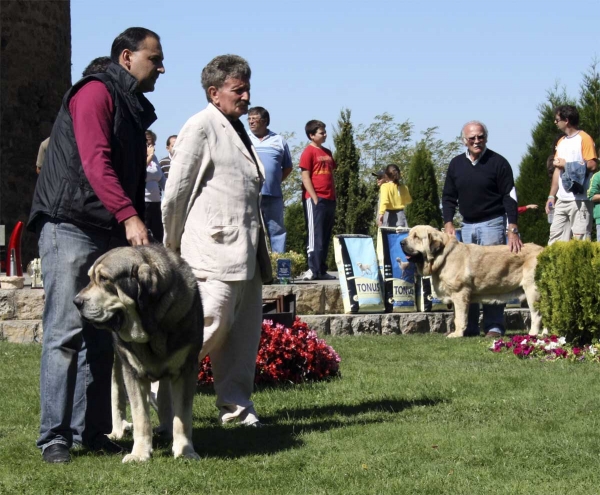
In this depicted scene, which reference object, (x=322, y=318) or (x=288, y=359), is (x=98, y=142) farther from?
(x=322, y=318)

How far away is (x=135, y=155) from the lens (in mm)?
5410

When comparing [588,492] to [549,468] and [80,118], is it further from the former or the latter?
[80,118]

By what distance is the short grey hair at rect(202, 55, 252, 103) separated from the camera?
6.03m

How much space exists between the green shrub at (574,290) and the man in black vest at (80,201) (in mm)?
5530

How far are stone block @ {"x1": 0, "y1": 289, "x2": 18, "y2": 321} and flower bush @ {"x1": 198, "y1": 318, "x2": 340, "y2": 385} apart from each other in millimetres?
4221

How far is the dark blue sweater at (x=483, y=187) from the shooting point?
35.1 feet

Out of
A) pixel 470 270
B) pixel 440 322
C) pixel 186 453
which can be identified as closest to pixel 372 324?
pixel 440 322

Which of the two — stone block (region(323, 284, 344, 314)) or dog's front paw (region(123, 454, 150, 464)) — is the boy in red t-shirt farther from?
dog's front paw (region(123, 454, 150, 464))

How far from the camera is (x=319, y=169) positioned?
13195 mm

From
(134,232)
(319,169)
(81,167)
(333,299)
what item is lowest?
(333,299)

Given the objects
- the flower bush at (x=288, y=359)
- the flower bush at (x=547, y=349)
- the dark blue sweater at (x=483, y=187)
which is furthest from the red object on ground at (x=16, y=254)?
the flower bush at (x=547, y=349)

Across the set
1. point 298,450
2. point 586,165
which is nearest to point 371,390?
point 298,450

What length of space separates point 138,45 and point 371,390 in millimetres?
3508

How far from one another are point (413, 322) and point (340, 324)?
3.27 feet
